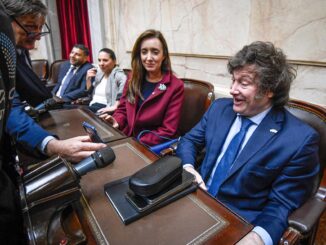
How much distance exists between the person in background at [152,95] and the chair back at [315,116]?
0.79 m

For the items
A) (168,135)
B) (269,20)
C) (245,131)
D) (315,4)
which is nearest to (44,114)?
(168,135)

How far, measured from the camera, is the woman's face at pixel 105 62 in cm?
276

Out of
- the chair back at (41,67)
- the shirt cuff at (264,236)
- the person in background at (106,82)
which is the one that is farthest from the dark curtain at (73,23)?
the shirt cuff at (264,236)

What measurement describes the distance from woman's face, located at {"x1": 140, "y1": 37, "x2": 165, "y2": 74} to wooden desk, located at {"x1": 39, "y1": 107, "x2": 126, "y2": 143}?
0.60 m

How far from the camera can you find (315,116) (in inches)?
44.8

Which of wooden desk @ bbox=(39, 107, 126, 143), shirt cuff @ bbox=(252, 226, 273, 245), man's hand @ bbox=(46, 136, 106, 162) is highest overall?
man's hand @ bbox=(46, 136, 106, 162)

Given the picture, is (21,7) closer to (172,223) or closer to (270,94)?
(172,223)

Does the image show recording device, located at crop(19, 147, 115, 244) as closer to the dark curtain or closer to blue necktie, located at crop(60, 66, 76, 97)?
blue necktie, located at crop(60, 66, 76, 97)

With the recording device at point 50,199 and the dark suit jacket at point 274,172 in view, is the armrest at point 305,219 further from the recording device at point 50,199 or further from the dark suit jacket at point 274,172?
the recording device at point 50,199

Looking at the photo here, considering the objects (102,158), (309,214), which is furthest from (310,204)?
(102,158)

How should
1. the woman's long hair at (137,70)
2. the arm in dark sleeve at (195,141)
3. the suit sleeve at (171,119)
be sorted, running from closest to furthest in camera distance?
the arm in dark sleeve at (195,141)
the suit sleeve at (171,119)
the woman's long hair at (137,70)

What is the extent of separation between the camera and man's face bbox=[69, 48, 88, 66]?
10.6ft

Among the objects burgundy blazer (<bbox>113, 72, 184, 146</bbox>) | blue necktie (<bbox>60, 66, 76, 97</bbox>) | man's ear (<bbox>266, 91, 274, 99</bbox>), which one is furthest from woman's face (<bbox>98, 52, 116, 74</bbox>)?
man's ear (<bbox>266, 91, 274, 99</bbox>)

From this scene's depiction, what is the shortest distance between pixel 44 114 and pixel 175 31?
1616 millimetres
